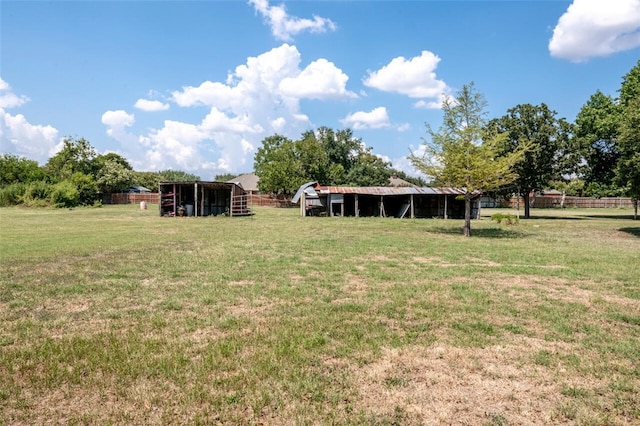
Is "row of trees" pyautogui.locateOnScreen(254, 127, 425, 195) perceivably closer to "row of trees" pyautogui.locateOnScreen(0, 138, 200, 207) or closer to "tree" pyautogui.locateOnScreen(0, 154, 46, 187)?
"row of trees" pyautogui.locateOnScreen(0, 138, 200, 207)

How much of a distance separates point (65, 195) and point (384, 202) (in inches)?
1273

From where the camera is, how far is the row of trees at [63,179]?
132 ft

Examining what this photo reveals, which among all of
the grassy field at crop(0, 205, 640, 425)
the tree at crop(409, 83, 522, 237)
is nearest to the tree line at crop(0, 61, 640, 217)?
the tree at crop(409, 83, 522, 237)

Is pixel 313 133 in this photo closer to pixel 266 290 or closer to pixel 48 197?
pixel 48 197

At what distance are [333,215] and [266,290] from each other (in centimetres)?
2516

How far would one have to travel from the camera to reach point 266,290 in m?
6.98

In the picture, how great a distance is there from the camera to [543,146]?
2884 cm

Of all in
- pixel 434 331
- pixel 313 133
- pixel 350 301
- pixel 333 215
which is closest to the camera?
pixel 434 331

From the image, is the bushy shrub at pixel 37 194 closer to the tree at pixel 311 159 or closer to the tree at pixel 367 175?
the tree at pixel 311 159

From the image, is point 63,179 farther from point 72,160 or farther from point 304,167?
point 304,167

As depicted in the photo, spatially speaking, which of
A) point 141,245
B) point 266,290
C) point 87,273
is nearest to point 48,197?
point 141,245

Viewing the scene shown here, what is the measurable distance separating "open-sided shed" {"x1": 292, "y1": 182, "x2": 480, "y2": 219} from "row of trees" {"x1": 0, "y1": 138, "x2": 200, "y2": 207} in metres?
26.1

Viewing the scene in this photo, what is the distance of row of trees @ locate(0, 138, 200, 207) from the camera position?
4019 centimetres

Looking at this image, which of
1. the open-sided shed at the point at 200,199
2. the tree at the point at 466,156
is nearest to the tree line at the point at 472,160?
the tree at the point at 466,156
